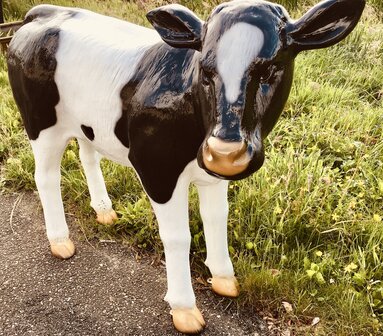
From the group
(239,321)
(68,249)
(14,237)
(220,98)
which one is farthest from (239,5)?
(14,237)

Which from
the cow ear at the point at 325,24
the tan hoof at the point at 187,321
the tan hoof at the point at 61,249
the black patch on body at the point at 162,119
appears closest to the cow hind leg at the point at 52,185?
the tan hoof at the point at 61,249

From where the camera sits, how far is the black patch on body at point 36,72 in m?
1.78

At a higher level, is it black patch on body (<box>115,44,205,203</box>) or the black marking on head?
black patch on body (<box>115,44,205,203</box>)

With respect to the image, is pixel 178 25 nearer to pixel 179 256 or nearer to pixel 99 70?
pixel 99 70

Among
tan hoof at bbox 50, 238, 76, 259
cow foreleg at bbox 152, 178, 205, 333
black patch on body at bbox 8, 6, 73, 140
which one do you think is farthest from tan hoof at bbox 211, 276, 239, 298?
black patch on body at bbox 8, 6, 73, 140

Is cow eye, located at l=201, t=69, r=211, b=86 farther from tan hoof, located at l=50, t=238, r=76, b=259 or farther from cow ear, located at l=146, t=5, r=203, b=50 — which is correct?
tan hoof, located at l=50, t=238, r=76, b=259

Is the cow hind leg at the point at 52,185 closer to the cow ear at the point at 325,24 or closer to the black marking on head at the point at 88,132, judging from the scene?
the black marking on head at the point at 88,132

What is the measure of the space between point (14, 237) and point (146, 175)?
1.19 meters

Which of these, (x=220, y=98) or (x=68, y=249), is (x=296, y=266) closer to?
(x=68, y=249)

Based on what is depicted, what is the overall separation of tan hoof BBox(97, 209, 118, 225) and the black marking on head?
73 cm

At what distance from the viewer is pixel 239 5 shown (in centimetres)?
124

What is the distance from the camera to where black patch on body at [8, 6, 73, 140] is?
1.78 m

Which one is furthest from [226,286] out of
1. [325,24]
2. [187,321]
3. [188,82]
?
[325,24]

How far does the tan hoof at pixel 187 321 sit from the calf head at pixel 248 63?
87 cm
